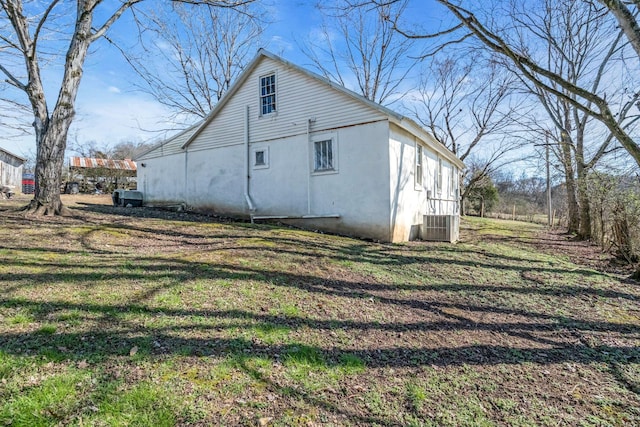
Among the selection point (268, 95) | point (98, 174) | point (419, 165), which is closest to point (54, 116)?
point (268, 95)

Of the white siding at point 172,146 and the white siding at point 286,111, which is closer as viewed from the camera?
the white siding at point 286,111

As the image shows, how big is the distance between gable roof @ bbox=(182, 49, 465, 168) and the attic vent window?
636 millimetres

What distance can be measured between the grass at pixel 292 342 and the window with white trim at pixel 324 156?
4.63 metres

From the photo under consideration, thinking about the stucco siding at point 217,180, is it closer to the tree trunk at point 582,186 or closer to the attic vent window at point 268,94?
the attic vent window at point 268,94

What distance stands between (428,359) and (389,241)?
5.95 metres

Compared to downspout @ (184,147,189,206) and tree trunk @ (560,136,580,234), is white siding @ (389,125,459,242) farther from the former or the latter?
downspout @ (184,147,189,206)

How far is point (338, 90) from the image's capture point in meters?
9.62

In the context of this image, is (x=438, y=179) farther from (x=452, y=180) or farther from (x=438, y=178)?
(x=452, y=180)

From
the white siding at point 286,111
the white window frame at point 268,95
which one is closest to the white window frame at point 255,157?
the white siding at point 286,111

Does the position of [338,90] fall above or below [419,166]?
above

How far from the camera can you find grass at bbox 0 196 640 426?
89.2 inches

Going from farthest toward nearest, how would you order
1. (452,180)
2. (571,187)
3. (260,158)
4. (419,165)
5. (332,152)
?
(452,180) < (571,187) < (260,158) < (419,165) < (332,152)

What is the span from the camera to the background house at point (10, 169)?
895 inches

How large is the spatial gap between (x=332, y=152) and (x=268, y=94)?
352 centimetres
